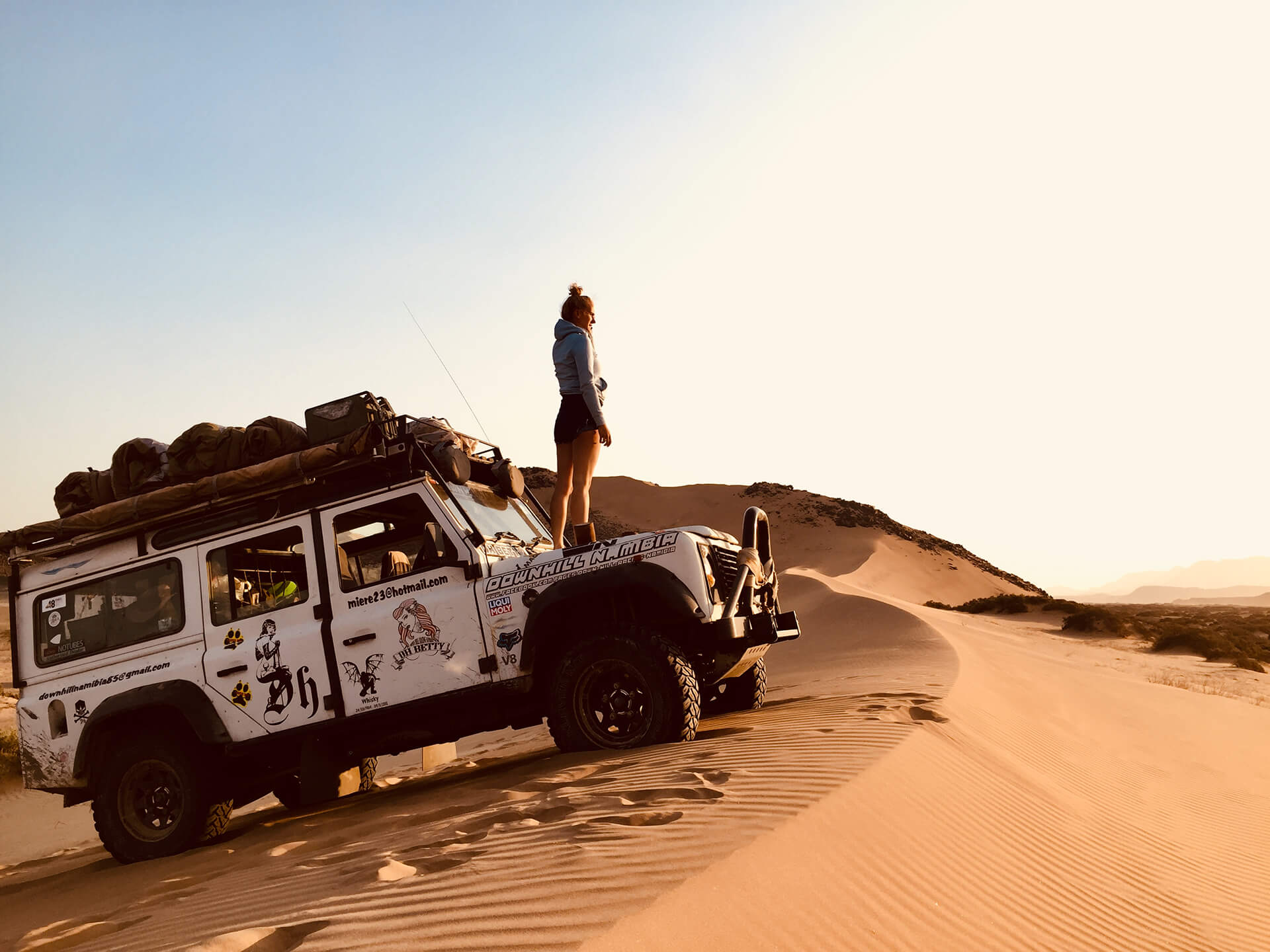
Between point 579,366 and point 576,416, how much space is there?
407mm

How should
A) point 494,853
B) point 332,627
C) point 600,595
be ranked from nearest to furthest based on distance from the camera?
1. point 494,853
2. point 600,595
3. point 332,627

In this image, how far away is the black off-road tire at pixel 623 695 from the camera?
6.23 metres

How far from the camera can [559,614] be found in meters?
6.40

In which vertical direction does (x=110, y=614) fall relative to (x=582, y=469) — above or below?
below

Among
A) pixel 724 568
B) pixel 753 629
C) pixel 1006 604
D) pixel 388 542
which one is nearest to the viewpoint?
pixel 753 629

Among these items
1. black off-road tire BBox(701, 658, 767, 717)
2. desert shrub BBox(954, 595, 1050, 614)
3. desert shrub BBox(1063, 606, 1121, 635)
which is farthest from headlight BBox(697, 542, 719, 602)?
desert shrub BBox(954, 595, 1050, 614)

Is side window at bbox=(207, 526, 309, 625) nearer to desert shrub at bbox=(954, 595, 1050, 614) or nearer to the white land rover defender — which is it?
the white land rover defender

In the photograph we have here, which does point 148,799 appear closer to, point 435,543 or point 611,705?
point 435,543

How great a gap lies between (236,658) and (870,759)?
433 cm

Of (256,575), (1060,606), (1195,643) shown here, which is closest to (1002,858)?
(256,575)

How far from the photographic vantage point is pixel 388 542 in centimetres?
722

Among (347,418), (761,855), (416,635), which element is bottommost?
(761,855)

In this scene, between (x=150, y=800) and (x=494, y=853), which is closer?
(x=494, y=853)

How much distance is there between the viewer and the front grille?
22.2ft
